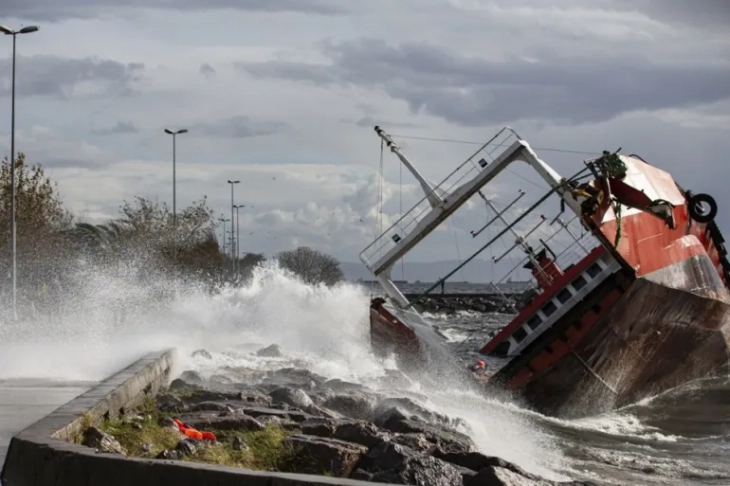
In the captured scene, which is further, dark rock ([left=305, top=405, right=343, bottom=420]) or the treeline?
the treeline

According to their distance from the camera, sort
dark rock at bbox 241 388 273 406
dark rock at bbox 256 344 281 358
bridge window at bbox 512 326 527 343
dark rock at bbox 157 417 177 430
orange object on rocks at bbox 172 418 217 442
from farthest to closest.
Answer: dark rock at bbox 256 344 281 358, bridge window at bbox 512 326 527 343, dark rock at bbox 241 388 273 406, dark rock at bbox 157 417 177 430, orange object on rocks at bbox 172 418 217 442

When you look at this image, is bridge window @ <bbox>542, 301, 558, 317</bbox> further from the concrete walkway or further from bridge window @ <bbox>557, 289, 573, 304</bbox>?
the concrete walkway

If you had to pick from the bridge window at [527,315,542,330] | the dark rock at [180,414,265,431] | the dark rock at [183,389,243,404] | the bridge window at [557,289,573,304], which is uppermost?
the bridge window at [557,289,573,304]

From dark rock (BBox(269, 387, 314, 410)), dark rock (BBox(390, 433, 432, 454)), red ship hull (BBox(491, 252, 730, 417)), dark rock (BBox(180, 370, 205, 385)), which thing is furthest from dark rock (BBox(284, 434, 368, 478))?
red ship hull (BBox(491, 252, 730, 417))

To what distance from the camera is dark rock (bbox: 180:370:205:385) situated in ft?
A: 64.1

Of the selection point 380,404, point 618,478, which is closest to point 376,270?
point 380,404

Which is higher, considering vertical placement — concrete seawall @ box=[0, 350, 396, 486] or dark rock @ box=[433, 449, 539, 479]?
concrete seawall @ box=[0, 350, 396, 486]

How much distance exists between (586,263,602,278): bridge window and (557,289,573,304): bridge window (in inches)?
21.6

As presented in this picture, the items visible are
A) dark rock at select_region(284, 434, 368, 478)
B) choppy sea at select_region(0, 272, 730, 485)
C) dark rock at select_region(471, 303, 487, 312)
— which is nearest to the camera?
dark rock at select_region(284, 434, 368, 478)

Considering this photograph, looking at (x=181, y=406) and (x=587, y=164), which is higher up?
(x=587, y=164)

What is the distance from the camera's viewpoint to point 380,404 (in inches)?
648

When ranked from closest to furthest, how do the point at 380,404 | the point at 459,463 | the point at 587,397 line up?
the point at 459,463 → the point at 380,404 → the point at 587,397

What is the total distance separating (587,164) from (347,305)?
49.9ft

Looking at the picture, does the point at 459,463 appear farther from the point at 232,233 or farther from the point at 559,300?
the point at 232,233
